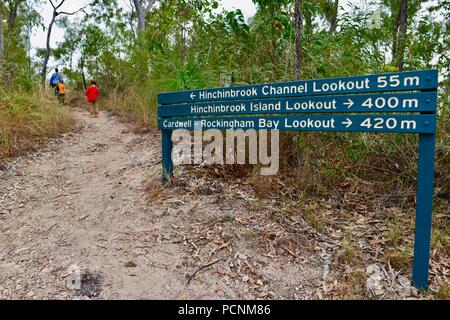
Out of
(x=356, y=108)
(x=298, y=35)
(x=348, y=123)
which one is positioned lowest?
(x=348, y=123)

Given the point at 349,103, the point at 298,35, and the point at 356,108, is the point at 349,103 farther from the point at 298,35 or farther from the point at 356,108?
the point at 298,35

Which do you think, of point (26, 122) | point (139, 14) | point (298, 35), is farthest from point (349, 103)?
point (139, 14)

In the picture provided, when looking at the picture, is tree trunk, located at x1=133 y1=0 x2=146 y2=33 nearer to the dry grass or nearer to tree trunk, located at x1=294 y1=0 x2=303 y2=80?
the dry grass

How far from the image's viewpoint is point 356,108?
2.32 metres

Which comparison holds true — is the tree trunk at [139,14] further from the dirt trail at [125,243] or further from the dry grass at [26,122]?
the dirt trail at [125,243]

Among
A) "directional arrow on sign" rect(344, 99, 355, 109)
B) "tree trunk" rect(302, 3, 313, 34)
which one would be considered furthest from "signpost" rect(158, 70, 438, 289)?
"tree trunk" rect(302, 3, 313, 34)

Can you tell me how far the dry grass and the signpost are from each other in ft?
11.7

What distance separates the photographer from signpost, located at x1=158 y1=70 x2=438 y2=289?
6.83ft

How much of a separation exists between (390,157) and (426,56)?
1686 millimetres

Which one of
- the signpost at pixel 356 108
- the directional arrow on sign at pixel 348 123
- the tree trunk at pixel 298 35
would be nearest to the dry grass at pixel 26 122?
the signpost at pixel 356 108

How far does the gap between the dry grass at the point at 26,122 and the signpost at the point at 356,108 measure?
3553mm

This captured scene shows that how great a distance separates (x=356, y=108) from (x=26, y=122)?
554cm

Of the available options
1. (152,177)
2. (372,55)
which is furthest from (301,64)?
(152,177)
